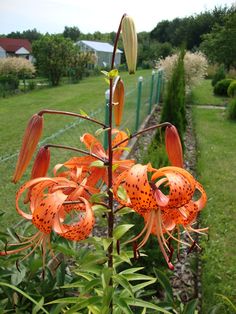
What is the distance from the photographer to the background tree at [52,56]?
18000 millimetres

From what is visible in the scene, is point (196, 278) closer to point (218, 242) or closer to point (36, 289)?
point (218, 242)

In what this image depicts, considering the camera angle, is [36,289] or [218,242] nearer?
[36,289]

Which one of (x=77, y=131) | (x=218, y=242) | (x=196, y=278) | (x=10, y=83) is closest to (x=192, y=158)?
(x=77, y=131)

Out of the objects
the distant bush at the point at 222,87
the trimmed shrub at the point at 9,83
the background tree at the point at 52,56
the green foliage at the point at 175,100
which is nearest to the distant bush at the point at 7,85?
the trimmed shrub at the point at 9,83

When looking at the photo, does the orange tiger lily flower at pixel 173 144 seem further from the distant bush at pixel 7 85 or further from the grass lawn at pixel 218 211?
the distant bush at pixel 7 85

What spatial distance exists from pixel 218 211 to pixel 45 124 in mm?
4862

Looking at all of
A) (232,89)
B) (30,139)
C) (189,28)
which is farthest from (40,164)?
(189,28)

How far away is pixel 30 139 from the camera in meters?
0.89

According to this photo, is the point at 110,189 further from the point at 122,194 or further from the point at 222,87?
the point at 222,87

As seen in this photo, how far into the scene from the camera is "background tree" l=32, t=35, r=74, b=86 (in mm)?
18000

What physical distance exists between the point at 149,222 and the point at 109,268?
0.32 metres

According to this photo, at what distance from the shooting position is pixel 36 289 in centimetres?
146

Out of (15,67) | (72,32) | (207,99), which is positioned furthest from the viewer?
(72,32)

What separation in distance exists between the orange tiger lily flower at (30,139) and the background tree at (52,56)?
692 inches
